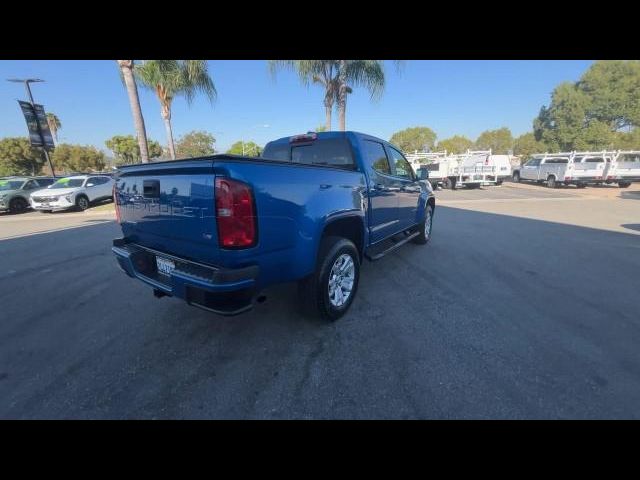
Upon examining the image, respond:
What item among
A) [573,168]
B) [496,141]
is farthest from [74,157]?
[496,141]

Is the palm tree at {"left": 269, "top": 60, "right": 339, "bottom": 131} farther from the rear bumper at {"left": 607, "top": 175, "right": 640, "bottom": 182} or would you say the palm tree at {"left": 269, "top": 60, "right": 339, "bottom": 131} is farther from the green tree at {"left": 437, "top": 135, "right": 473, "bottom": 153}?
the green tree at {"left": 437, "top": 135, "right": 473, "bottom": 153}

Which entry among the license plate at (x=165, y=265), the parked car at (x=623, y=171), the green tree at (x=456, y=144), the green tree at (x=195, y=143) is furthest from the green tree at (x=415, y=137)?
the license plate at (x=165, y=265)

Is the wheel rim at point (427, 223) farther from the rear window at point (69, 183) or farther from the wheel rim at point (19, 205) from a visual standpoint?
the wheel rim at point (19, 205)

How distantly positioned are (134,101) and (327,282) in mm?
11907

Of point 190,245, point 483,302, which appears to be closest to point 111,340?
point 190,245

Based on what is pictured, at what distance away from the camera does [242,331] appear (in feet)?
9.90

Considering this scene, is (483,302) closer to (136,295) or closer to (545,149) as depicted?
(136,295)

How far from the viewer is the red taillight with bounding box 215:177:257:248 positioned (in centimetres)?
199

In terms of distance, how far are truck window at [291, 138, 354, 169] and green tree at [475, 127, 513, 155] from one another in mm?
79041

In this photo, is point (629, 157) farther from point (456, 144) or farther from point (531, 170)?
point (456, 144)

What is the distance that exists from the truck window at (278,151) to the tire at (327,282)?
1.73 metres

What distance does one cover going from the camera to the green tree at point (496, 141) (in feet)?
227

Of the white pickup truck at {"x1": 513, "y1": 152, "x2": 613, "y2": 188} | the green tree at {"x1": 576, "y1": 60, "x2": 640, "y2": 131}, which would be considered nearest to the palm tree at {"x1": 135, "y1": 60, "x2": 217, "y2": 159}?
the white pickup truck at {"x1": 513, "y1": 152, "x2": 613, "y2": 188}
